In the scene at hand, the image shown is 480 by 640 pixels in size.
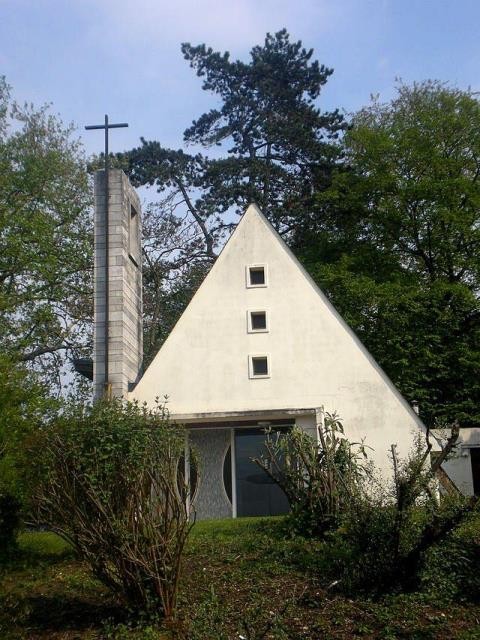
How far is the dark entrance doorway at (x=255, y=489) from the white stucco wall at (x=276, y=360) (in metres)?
1.08

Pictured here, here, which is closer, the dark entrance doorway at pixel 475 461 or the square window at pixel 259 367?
the square window at pixel 259 367

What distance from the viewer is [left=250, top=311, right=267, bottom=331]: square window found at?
67.1 ft

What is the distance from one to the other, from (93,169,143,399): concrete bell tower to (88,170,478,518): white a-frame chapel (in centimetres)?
3

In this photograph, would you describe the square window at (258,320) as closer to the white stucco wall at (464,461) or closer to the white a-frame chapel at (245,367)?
the white a-frame chapel at (245,367)

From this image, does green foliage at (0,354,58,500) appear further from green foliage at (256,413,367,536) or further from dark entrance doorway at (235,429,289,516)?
dark entrance doorway at (235,429,289,516)

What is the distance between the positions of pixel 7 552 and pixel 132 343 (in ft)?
25.5

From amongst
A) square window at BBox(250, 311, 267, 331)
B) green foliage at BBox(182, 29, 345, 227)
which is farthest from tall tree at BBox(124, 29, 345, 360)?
square window at BBox(250, 311, 267, 331)

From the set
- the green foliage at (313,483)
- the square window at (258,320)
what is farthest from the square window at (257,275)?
the green foliage at (313,483)

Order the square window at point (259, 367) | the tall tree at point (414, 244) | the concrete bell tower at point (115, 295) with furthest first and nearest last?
the tall tree at point (414, 244), the square window at point (259, 367), the concrete bell tower at point (115, 295)

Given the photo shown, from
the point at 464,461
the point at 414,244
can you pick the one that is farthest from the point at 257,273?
the point at 414,244

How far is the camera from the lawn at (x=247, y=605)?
9.95 metres

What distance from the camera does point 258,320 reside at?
67.6 ft

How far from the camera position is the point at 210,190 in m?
33.9

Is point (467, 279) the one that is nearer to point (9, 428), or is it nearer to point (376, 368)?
point (376, 368)
